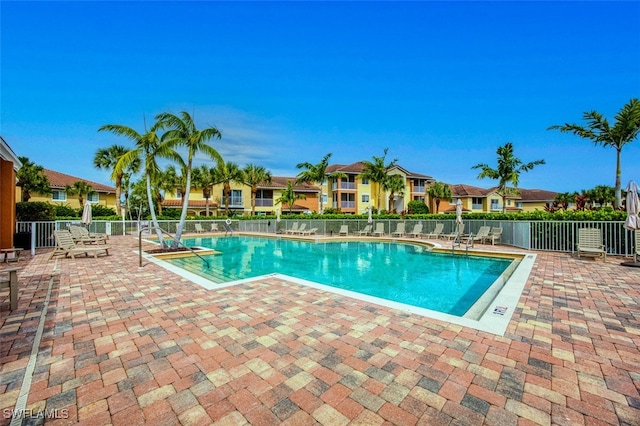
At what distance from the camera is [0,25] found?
29.5 ft

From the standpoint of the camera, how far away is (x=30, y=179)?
80.9 feet

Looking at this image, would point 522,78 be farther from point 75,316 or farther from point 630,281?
point 75,316

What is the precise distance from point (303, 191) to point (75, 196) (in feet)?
89.2

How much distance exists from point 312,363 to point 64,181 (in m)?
42.0

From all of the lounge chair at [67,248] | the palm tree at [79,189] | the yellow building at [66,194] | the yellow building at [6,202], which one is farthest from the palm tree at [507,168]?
the palm tree at [79,189]

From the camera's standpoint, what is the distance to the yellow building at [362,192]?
4050cm

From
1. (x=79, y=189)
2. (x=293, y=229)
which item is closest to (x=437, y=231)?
(x=293, y=229)

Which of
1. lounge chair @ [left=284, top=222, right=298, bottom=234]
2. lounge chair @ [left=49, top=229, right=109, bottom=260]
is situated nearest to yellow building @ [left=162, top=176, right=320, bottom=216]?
lounge chair @ [left=284, top=222, right=298, bottom=234]

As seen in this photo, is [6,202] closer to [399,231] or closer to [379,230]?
[379,230]

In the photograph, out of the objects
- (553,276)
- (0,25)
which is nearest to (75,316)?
(553,276)

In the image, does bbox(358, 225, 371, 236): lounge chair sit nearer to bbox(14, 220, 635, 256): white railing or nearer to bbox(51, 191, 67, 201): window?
bbox(14, 220, 635, 256): white railing

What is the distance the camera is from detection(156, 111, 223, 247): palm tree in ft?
40.0

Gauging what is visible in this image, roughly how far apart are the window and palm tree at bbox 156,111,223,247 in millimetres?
28406

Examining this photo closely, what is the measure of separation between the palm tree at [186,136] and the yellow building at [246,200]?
2651 centimetres
